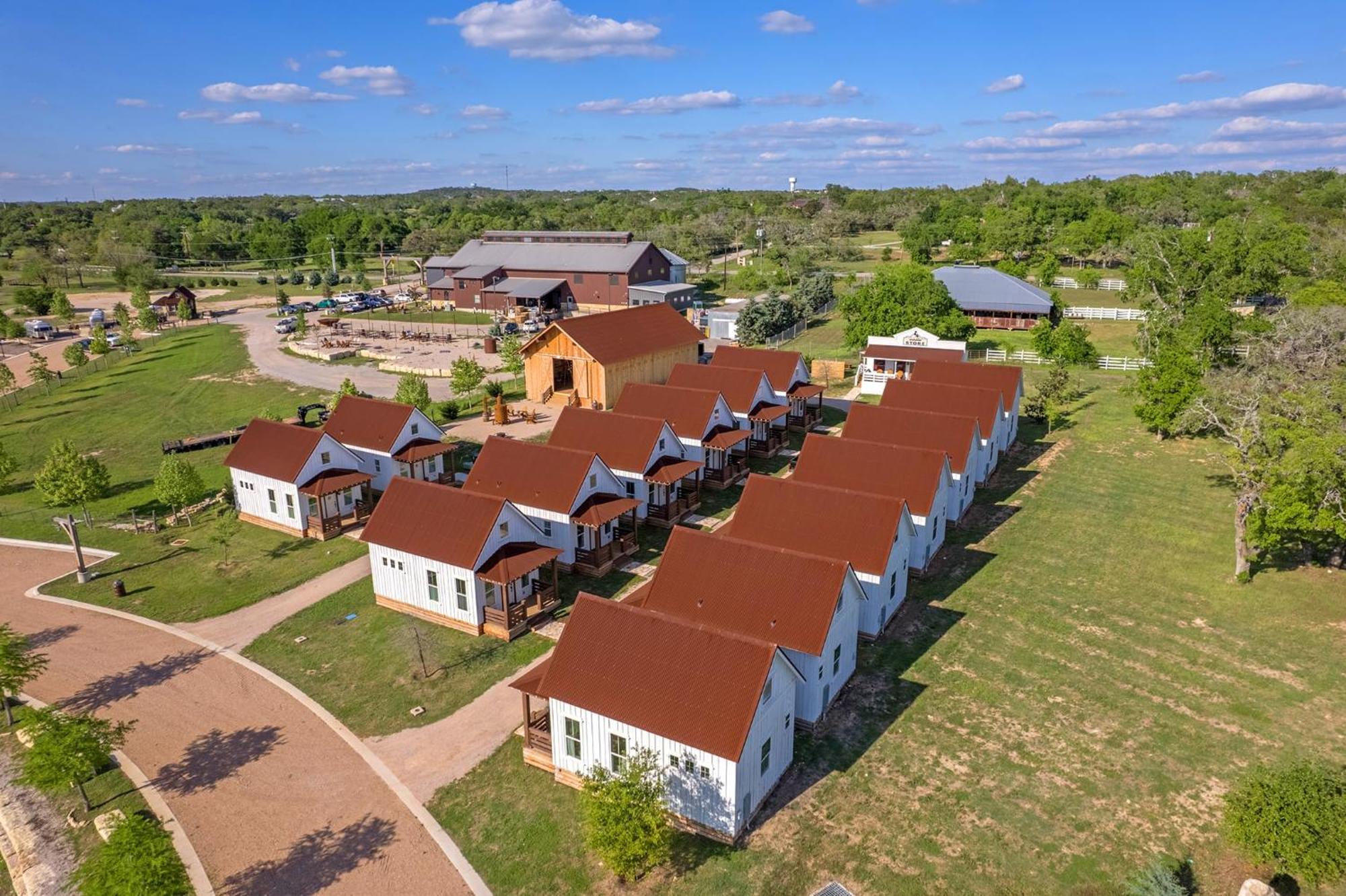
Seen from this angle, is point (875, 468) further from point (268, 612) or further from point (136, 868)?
point (136, 868)

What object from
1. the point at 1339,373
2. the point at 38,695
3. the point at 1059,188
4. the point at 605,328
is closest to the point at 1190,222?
the point at 1059,188

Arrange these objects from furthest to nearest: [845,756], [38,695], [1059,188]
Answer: [1059,188] < [38,695] < [845,756]

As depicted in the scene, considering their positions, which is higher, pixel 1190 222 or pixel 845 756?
pixel 1190 222

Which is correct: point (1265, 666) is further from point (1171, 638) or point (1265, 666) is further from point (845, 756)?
point (845, 756)

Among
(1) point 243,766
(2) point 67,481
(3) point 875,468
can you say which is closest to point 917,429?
(3) point 875,468

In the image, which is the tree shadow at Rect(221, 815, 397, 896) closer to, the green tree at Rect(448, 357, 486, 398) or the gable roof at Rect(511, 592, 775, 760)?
the gable roof at Rect(511, 592, 775, 760)
